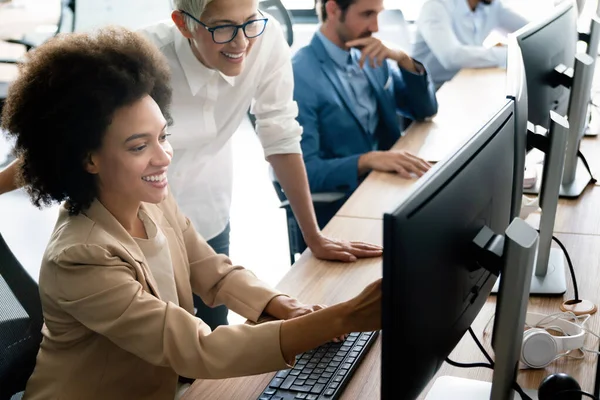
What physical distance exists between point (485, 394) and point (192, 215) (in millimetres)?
961

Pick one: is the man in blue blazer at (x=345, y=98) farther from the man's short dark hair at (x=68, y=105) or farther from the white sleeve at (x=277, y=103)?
the man's short dark hair at (x=68, y=105)

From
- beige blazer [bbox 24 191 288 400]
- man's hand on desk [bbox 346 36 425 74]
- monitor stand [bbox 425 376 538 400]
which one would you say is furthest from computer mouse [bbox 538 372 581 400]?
man's hand on desk [bbox 346 36 425 74]

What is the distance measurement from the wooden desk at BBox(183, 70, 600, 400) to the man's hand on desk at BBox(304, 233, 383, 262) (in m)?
0.02

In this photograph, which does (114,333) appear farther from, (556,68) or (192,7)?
(556,68)

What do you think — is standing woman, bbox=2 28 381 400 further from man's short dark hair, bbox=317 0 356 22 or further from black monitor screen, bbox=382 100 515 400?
man's short dark hair, bbox=317 0 356 22

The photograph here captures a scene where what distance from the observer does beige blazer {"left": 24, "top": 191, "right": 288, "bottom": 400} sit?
1127mm

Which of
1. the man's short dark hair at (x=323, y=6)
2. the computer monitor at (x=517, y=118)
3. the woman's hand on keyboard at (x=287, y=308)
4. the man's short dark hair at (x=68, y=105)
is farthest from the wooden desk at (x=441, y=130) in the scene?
the man's short dark hair at (x=68, y=105)

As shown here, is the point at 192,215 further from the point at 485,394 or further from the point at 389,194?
the point at 485,394

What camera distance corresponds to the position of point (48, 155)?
3.89 feet

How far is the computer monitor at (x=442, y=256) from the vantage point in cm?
77

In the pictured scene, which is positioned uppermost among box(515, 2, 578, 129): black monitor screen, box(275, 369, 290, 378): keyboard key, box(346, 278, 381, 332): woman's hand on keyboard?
box(515, 2, 578, 129): black monitor screen

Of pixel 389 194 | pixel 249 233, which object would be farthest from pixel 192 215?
pixel 249 233

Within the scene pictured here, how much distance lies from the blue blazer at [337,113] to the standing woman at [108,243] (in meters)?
0.94

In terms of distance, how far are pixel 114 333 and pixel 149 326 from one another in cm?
6
